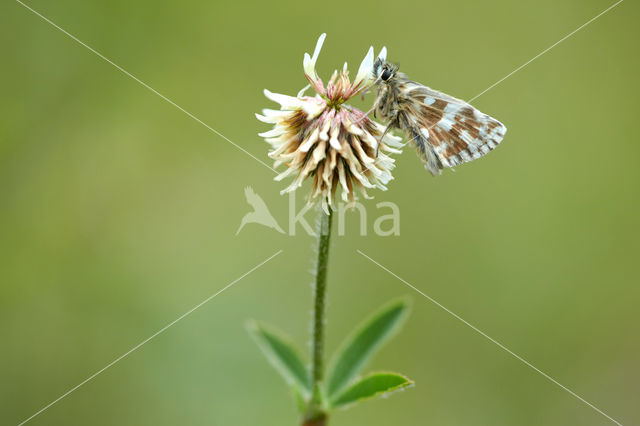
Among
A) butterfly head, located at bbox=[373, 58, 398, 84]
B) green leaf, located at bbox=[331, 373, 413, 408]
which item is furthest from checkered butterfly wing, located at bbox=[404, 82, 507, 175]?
green leaf, located at bbox=[331, 373, 413, 408]

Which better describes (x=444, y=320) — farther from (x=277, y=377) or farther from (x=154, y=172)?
(x=154, y=172)

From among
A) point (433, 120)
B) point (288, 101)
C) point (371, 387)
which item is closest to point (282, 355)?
point (371, 387)

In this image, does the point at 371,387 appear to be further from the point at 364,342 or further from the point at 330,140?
the point at 330,140

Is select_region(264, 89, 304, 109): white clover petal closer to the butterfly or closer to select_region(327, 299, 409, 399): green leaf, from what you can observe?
the butterfly

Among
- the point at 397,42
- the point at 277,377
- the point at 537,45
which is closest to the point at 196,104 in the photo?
the point at 397,42

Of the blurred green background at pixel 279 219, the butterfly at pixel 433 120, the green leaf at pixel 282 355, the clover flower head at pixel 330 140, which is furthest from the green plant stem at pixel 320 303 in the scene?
the blurred green background at pixel 279 219

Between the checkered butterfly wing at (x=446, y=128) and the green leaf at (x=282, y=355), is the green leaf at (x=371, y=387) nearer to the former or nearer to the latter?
the green leaf at (x=282, y=355)
